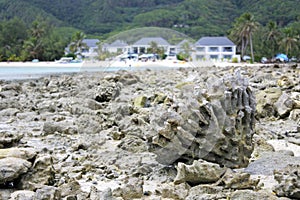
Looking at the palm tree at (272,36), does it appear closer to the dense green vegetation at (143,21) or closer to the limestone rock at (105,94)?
the dense green vegetation at (143,21)

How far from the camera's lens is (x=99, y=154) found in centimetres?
447

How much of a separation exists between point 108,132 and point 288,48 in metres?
48.4

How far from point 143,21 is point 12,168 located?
283 feet

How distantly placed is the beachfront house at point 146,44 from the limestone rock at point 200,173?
253 inches

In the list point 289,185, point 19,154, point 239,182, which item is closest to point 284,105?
point 239,182

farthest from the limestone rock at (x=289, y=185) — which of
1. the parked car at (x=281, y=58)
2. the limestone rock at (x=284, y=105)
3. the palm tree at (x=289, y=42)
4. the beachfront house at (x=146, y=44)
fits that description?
the palm tree at (x=289, y=42)

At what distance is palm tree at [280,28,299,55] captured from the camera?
5050cm

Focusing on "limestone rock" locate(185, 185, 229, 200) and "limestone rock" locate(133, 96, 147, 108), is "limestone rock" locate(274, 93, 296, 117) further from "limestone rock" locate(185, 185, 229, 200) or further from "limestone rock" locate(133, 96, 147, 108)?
"limestone rock" locate(185, 185, 229, 200)

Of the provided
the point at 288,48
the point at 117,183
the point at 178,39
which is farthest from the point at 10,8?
the point at 117,183

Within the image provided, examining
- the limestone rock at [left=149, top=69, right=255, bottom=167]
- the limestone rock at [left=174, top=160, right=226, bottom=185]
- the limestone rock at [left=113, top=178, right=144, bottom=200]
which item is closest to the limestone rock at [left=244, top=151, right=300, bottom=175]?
the limestone rock at [left=149, top=69, right=255, bottom=167]

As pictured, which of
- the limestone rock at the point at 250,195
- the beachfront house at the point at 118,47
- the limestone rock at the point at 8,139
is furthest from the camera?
the beachfront house at the point at 118,47

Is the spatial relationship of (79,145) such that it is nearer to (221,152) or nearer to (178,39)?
(221,152)

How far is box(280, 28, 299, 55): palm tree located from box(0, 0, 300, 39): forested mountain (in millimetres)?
25431

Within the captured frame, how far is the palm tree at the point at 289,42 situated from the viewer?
5050 centimetres
